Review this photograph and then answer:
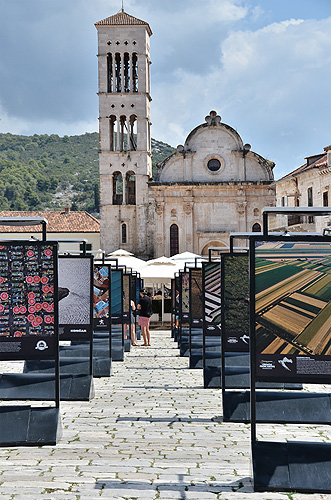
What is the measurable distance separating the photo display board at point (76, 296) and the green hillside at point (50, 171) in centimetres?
11353

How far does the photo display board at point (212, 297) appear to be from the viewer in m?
12.9

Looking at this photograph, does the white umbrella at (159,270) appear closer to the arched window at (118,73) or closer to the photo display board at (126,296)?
the photo display board at (126,296)

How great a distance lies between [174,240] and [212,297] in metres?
37.8

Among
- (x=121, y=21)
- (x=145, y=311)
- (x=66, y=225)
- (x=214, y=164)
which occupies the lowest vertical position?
(x=145, y=311)

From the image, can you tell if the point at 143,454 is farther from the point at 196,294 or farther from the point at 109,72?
the point at 109,72

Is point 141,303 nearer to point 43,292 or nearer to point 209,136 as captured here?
point 43,292

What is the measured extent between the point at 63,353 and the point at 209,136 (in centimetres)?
3816

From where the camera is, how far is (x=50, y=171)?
482ft

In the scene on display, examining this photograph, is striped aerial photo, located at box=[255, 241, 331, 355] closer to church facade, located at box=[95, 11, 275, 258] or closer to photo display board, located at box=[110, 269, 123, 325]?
photo display board, located at box=[110, 269, 123, 325]

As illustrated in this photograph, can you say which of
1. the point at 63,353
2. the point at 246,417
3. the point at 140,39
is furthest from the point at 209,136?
the point at 246,417

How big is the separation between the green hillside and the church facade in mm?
71526

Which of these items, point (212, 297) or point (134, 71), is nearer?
point (212, 297)

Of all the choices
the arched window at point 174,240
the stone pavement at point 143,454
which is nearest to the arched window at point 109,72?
the arched window at point 174,240

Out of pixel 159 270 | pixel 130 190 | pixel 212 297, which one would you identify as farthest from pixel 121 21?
pixel 212 297
